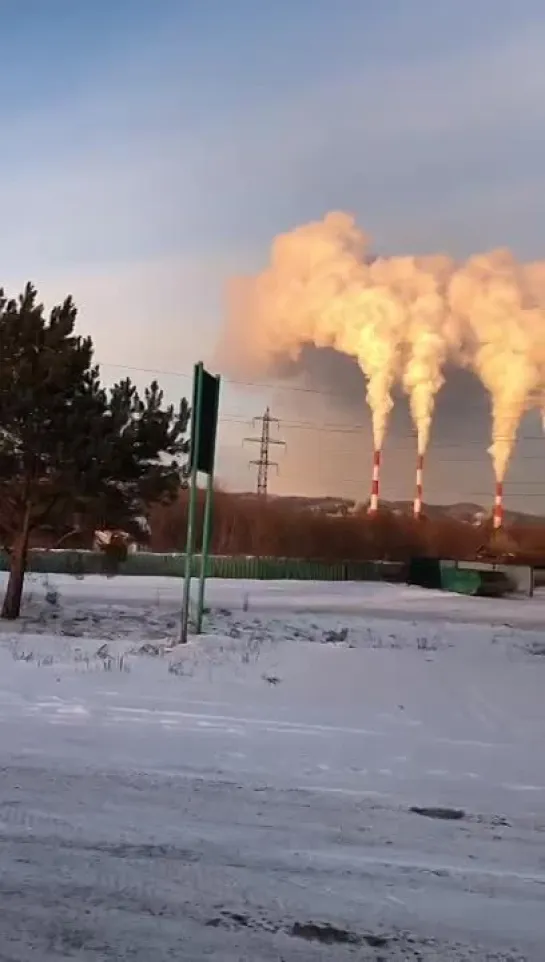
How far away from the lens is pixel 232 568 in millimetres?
59938

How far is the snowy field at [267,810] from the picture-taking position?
153 inches

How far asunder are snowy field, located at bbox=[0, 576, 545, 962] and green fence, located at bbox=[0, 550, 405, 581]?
1602 inches

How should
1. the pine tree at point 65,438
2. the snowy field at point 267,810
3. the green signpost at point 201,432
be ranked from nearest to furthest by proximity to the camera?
the snowy field at point 267,810, the green signpost at point 201,432, the pine tree at point 65,438

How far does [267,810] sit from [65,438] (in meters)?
17.7

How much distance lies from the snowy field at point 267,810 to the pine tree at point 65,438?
399 inches

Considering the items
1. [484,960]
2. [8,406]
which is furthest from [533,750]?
[8,406]

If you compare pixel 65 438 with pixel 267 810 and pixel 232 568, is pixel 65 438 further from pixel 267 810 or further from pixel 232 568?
pixel 232 568

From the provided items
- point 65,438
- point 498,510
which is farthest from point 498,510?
point 65,438

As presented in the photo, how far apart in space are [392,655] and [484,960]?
10.2 m

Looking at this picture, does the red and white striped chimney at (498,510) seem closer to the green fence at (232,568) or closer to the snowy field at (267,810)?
the green fence at (232,568)

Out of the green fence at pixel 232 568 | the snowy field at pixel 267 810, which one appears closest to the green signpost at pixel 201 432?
the snowy field at pixel 267 810

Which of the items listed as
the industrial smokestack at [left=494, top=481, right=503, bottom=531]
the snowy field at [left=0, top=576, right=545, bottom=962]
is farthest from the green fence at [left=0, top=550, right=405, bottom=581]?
the snowy field at [left=0, top=576, right=545, bottom=962]

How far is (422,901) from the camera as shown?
13.8ft

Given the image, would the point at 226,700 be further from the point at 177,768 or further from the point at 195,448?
the point at 195,448
